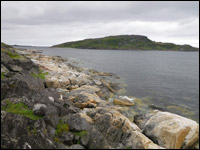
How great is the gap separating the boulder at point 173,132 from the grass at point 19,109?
12.1 m

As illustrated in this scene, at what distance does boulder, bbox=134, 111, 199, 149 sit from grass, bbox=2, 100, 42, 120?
12.1 metres

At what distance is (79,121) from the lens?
12.0 metres

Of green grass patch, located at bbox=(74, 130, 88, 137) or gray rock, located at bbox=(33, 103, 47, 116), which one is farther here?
gray rock, located at bbox=(33, 103, 47, 116)

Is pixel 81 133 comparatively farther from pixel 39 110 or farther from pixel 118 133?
pixel 118 133

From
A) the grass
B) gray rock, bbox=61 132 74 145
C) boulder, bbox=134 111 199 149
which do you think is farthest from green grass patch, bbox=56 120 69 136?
boulder, bbox=134 111 199 149

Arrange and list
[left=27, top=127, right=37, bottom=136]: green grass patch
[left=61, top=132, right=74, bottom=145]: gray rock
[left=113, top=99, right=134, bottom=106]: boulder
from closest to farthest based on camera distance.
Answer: [left=27, top=127, right=37, bottom=136]: green grass patch, [left=61, top=132, right=74, bottom=145]: gray rock, [left=113, top=99, right=134, bottom=106]: boulder

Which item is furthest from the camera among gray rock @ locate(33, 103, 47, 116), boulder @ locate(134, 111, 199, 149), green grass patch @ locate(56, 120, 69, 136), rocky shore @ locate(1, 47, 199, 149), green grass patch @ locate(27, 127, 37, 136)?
boulder @ locate(134, 111, 199, 149)

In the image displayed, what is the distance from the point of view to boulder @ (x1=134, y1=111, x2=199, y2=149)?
49.6 feet

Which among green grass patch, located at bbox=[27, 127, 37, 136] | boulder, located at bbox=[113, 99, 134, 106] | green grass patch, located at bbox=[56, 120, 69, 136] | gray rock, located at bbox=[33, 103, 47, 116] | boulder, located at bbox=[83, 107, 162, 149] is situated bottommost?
boulder, located at bbox=[113, 99, 134, 106]

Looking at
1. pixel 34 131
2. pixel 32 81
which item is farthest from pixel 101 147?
pixel 32 81

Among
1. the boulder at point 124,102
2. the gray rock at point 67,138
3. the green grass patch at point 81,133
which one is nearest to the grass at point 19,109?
the gray rock at point 67,138

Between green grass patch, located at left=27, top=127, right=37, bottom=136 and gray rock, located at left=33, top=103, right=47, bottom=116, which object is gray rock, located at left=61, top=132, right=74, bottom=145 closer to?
green grass patch, located at left=27, top=127, right=37, bottom=136

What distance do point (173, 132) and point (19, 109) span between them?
14.3 metres

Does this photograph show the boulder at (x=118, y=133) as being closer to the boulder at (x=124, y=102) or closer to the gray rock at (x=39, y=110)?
the gray rock at (x=39, y=110)
